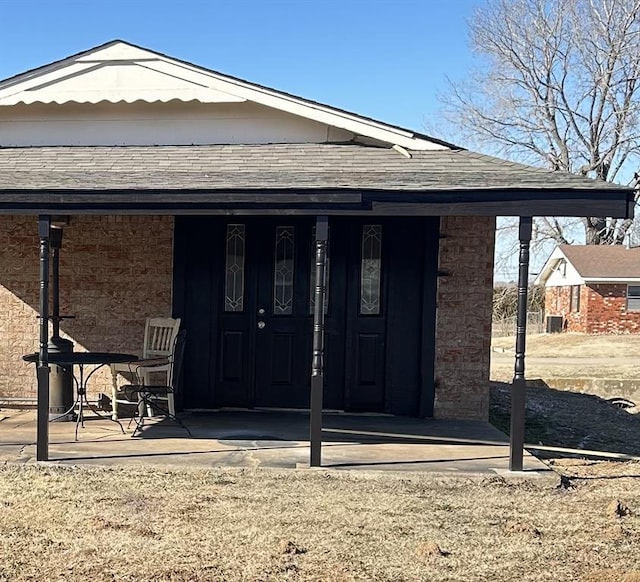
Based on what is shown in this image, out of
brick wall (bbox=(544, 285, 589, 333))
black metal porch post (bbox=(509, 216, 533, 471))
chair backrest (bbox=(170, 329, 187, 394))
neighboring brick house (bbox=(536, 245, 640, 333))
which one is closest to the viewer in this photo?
black metal porch post (bbox=(509, 216, 533, 471))

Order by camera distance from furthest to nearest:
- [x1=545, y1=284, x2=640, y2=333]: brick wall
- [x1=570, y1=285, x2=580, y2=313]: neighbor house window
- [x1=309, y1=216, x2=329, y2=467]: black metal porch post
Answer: [x1=570, y1=285, x2=580, y2=313]: neighbor house window → [x1=545, y1=284, x2=640, y2=333]: brick wall → [x1=309, y1=216, x2=329, y2=467]: black metal porch post

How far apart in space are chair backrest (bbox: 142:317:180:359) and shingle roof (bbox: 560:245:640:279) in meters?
25.4

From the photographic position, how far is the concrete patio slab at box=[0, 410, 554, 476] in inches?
264

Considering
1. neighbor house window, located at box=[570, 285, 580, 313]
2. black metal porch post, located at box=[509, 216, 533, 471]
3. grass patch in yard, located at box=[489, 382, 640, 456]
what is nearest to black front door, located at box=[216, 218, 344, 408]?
grass patch in yard, located at box=[489, 382, 640, 456]

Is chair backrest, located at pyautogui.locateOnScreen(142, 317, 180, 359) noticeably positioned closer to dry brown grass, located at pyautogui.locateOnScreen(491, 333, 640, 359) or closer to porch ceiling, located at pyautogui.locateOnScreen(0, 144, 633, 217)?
porch ceiling, located at pyautogui.locateOnScreen(0, 144, 633, 217)

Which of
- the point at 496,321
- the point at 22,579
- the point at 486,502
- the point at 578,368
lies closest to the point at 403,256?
the point at 486,502

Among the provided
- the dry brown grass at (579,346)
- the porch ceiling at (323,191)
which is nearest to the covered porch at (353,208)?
the porch ceiling at (323,191)

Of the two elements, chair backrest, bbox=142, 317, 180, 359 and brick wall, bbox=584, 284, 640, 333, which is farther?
brick wall, bbox=584, 284, 640, 333

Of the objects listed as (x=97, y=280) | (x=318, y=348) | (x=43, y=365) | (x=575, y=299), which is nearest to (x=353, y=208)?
(x=318, y=348)

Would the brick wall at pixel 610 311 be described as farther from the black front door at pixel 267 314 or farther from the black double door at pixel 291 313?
the black front door at pixel 267 314

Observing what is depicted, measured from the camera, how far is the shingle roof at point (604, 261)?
30.9 m

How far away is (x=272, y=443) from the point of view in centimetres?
745

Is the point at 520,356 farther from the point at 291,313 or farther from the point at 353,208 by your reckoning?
the point at 291,313

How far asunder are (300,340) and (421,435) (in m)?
1.96
